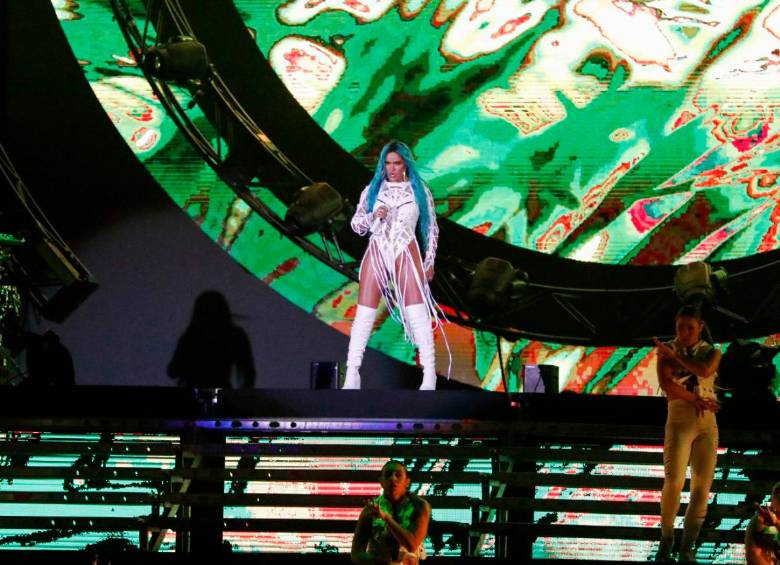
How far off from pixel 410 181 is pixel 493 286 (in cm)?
Answer: 89

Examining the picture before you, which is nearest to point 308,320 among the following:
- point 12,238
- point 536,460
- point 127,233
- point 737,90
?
point 127,233

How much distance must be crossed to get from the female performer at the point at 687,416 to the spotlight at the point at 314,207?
287cm

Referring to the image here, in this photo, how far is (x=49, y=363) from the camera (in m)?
8.30

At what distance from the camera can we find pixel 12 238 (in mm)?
8188

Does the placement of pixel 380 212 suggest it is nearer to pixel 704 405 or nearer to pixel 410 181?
pixel 410 181

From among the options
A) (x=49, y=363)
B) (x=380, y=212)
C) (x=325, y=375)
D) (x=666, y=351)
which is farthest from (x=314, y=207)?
(x=666, y=351)

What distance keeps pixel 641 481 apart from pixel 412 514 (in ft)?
6.62

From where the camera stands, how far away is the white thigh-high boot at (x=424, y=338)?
7.64 m

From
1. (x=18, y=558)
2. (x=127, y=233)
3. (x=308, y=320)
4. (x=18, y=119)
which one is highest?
(x=18, y=119)

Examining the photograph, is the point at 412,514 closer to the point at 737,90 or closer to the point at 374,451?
the point at 374,451

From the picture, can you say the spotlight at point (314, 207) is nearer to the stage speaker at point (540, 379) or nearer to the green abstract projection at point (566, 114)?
the green abstract projection at point (566, 114)

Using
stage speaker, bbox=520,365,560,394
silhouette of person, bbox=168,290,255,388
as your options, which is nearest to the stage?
stage speaker, bbox=520,365,560,394

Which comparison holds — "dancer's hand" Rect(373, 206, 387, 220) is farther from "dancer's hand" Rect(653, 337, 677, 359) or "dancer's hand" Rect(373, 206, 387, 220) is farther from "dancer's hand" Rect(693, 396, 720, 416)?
"dancer's hand" Rect(693, 396, 720, 416)

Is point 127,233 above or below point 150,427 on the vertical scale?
above
